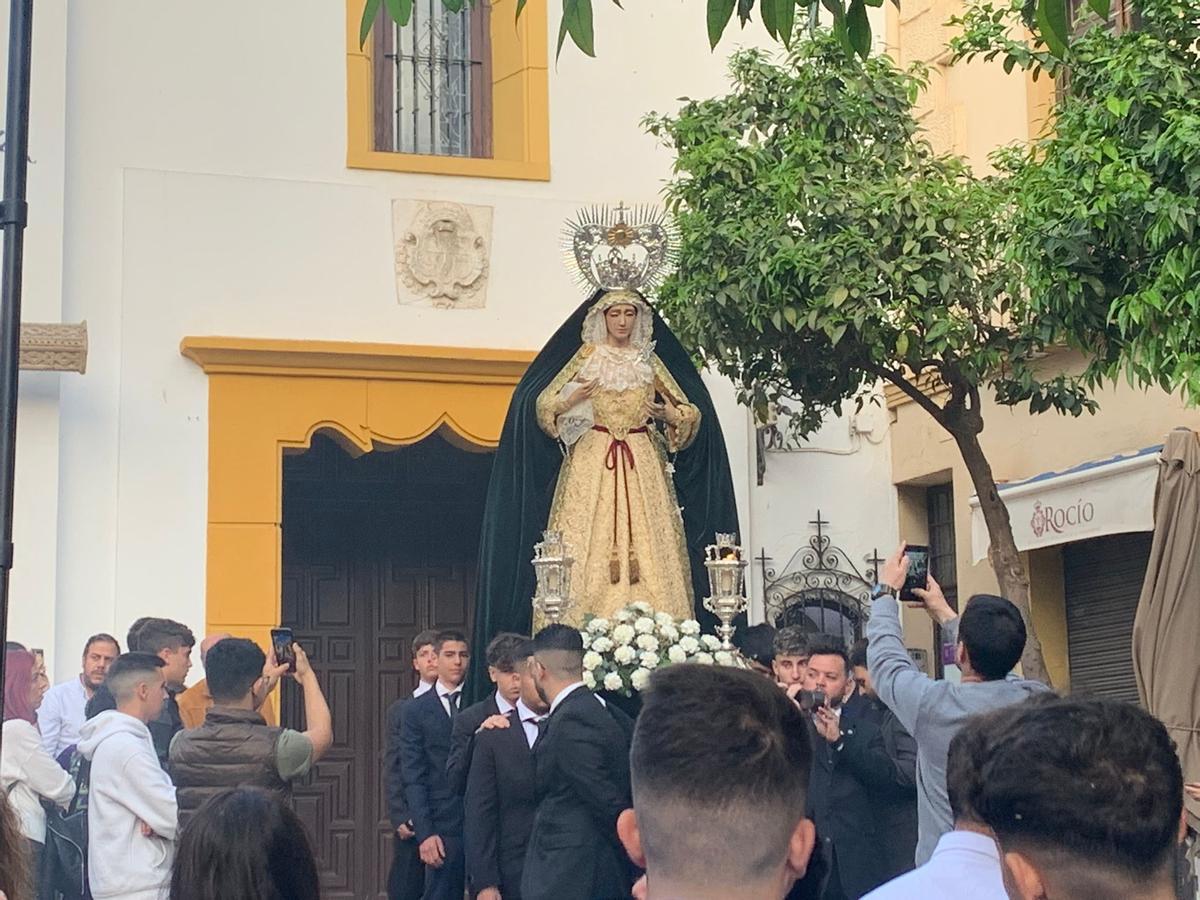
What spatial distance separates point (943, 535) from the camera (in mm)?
15086

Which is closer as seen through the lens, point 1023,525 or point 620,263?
point 620,263

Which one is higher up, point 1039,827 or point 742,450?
point 742,450

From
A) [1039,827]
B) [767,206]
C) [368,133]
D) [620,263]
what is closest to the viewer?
[1039,827]

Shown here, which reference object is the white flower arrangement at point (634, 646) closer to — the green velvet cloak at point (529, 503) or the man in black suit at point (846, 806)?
the green velvet cloak at point (529, 503)

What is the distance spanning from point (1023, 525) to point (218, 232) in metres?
5.59

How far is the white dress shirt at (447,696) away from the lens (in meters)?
9.55

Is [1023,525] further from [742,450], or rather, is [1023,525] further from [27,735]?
[27,735]

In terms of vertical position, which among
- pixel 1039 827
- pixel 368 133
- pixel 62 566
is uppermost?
pixel 368 133

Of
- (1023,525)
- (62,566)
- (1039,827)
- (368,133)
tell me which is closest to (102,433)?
(62,566)

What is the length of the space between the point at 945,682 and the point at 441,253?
7.90 m

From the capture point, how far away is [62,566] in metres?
12.0

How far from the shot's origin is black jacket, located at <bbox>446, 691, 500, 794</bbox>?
846cm

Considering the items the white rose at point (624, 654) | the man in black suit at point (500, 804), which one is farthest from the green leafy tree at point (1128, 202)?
the man in black suit at point (500, 804)

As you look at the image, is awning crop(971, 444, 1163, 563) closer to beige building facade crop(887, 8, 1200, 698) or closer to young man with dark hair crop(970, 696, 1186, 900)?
beige building facade crop(887, 8, 1200, 698)
